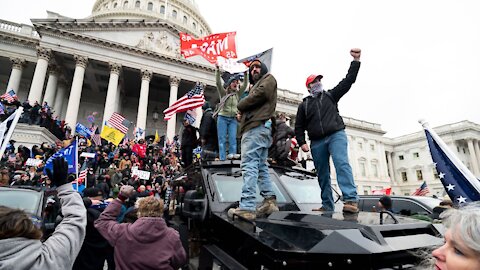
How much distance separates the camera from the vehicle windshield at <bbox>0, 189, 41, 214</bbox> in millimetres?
4826

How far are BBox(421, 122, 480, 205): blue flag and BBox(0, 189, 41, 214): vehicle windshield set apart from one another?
6501mm

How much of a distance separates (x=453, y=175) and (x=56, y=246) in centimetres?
385

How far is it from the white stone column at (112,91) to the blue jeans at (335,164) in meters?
24.5

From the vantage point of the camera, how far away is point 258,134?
10.8ft

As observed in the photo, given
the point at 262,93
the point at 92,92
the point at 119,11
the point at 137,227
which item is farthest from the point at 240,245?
the point at 119,11

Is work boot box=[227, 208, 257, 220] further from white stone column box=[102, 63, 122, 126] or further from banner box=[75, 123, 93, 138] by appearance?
white stone column box=[102, 63, 122, 126]

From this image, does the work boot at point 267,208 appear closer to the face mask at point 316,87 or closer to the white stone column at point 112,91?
the face mask at point 316,87

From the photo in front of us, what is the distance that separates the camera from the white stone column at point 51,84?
2441 cm

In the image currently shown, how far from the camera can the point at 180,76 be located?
30.0 metres

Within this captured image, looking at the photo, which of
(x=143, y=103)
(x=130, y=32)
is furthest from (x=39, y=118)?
(x=130, y=32)

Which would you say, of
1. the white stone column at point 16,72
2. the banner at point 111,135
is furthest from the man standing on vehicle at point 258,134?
the white stone column at point 16,72

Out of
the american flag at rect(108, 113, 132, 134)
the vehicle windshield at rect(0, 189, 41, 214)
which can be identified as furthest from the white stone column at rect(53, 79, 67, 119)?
the vehicle windshield at rect(0, 189, 41, 214)

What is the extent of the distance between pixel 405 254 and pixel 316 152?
1.90 meters

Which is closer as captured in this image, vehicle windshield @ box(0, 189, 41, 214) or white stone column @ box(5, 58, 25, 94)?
vehicle windshield @ box(0, 189, 41, 214)
